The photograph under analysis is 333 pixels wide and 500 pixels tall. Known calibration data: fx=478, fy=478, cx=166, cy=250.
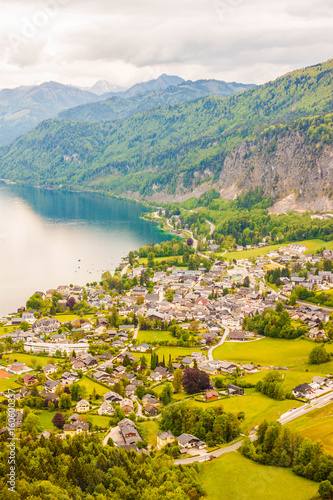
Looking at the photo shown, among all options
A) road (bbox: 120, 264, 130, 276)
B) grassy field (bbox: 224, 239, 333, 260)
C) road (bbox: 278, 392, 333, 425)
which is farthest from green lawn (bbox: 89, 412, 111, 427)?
grassy field (bbox: 224, 239, 333, 260)

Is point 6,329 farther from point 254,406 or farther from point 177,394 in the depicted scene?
point 254,406

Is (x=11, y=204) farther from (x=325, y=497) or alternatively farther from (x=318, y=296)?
(x=325, y=497)

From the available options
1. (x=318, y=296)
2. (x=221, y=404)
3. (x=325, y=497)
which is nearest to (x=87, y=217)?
(x=318, y=296)

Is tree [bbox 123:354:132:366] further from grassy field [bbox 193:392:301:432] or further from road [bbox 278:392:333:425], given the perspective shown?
road [bbox 278:392:333:425]

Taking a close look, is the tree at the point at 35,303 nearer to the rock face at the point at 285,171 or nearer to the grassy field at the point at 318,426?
the grassy field at the point at 318,426

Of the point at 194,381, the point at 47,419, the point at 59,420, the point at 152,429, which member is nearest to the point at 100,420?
the point at 59,420

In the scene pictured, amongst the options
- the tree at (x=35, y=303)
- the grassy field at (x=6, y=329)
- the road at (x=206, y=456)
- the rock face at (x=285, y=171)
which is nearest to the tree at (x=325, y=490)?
the road at (x=206, y=456)
